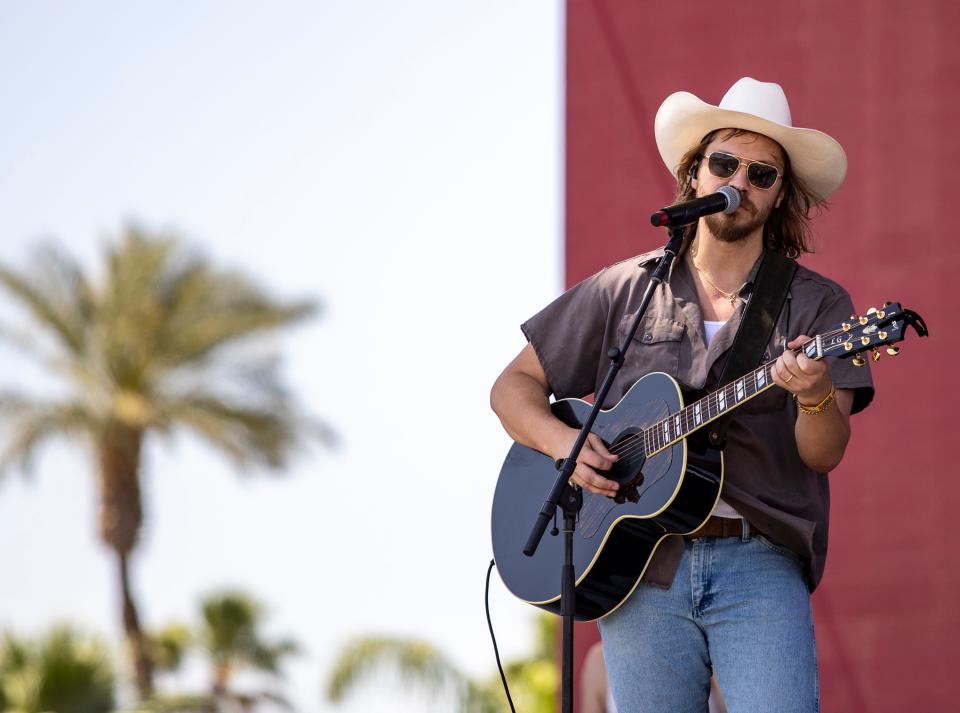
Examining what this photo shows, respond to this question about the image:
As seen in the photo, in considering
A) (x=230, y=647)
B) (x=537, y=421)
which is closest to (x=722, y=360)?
(x=537, y=421)

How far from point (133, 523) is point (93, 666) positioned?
378 centimetres

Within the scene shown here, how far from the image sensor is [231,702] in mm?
17984

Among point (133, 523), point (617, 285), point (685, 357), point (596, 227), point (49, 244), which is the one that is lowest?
point (685, 357)

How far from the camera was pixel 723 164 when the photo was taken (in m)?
3.27

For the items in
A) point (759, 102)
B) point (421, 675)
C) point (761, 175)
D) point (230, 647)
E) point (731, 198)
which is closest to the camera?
point (731, 198)

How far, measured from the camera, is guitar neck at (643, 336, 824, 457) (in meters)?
2.88

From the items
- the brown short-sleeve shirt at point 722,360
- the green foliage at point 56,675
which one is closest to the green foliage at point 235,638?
the green foliage at point 56,675

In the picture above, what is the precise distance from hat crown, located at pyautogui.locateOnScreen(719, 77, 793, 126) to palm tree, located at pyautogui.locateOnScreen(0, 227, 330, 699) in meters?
13.7

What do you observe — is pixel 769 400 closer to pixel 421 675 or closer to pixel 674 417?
pixel 674 417

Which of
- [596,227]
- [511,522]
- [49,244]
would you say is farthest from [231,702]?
[511,522]

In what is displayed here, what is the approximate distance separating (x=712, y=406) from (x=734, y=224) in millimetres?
478

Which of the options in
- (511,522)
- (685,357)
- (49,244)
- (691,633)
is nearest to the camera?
(691,633)

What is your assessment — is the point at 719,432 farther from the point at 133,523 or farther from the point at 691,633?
the point at 133,523

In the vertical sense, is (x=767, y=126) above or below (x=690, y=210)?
above
